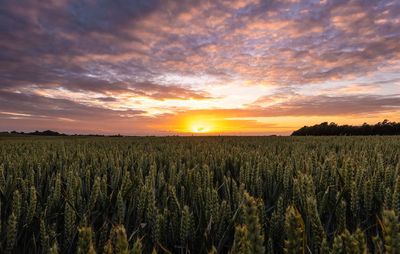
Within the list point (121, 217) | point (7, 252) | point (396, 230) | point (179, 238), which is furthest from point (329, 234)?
point (7, 252)

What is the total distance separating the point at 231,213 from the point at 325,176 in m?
0.96

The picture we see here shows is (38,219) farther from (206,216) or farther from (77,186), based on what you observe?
(206,216)

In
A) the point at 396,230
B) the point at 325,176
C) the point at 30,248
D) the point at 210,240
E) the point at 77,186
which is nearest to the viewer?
the point at 396,230

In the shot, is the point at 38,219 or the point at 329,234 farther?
the point at 38,219

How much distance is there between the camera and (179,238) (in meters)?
1.43

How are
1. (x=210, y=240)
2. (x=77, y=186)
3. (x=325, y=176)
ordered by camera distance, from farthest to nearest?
(x=325, y=176)
(x=77, y=186)
(x=210, y=240)

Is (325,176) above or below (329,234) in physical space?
above

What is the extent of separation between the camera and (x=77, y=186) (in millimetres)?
1974

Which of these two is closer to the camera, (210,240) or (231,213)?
(210,240)

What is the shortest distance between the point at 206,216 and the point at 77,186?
88 centimetres

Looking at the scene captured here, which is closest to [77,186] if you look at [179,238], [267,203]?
[179,238]

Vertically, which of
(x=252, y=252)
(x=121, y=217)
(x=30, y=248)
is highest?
(x=252, y=252)

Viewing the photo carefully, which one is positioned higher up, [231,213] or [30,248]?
[231,213]

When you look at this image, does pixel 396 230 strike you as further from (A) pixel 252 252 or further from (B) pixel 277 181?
(B) pixel 277 181
